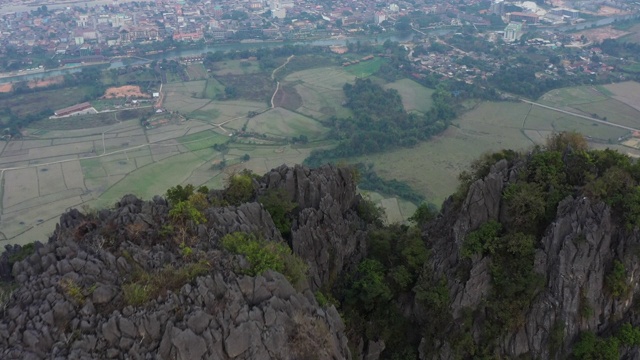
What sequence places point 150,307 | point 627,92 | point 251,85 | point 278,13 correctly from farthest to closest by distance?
point 278,13, point 251,85, point 627,92, point 150,307

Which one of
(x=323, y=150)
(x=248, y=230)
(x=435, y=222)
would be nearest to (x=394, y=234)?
(x=435, y=222)

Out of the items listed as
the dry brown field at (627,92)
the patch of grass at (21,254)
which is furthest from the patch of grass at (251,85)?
the patch of grass at (21,254)

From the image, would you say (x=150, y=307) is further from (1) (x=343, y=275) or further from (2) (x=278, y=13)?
(2) (x=278, y=13)

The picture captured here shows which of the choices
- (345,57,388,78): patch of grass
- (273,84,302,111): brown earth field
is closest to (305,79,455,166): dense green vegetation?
(273,84,302,111): brown earth field

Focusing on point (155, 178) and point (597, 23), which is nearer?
point (155, 178)

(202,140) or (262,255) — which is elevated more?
(262,255)

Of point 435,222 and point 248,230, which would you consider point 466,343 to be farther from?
point 248,230

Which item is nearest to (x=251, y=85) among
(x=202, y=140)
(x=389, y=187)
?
(x=202, y=140)
